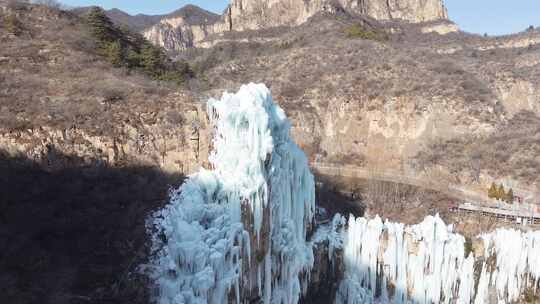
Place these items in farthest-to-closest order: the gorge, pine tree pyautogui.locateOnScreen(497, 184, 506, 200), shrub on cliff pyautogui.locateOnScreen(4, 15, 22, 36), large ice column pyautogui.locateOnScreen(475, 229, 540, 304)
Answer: pine tree pyautogui.locateOnScreen(497, 184, 506, 200), shrub on cliff pyautogui.locateOnScreen(4, 15, 22, 36), large ice column pyautogui.locateOnScreen(475, 229, 540, 304), the gorge

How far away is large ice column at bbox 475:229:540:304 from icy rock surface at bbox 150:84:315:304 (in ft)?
30.0

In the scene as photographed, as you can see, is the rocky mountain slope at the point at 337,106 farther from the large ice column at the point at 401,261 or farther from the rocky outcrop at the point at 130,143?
the large ice column at the point at 401,261

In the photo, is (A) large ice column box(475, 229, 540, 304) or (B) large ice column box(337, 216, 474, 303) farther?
(A) large ice column box(475, 229, 540, 304)

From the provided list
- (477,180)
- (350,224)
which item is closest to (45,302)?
(350,224)

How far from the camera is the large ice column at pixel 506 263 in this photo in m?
18.3

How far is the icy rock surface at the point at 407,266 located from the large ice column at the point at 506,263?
186mm

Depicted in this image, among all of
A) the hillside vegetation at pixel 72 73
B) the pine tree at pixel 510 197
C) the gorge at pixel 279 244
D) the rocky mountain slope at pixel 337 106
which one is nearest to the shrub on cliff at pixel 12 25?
the hillside vegetation at pixel 72 73

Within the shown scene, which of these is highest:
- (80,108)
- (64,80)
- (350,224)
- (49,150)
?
(64,80)

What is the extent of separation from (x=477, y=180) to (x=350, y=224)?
1411 cm

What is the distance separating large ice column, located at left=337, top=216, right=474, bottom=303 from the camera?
17062 millimetres

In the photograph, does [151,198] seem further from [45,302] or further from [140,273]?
[45,302]

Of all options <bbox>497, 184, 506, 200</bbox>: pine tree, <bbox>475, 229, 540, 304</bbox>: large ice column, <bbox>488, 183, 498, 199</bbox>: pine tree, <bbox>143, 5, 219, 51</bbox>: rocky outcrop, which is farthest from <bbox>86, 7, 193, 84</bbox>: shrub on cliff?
<bbox>143, 5, 219, 51</bbox>: rocky outcrop

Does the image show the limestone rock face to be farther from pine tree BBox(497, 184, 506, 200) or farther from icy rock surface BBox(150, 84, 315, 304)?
icy rock surface BBox(150, 84, 315, 304)

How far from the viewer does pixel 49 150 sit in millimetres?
13344
